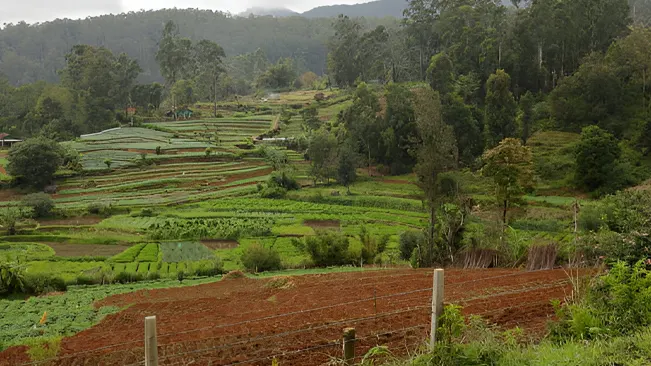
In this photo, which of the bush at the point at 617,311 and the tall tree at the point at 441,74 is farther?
the tall tree at the point at 441,74

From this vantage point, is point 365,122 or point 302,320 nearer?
point 302,320

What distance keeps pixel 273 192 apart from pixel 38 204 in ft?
55.0

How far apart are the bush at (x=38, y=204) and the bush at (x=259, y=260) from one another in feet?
62.3

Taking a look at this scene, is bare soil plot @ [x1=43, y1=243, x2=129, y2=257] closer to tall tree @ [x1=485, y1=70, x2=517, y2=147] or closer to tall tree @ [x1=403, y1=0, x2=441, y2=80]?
tall tree @ [x1=485, y1=70, x2=517, y2=147]

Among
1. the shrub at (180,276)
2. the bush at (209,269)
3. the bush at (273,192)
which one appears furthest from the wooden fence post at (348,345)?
the bush at (273,192)

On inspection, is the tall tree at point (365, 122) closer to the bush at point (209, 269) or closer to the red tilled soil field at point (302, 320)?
the bush at point (209, 269)

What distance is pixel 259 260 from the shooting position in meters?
22.5

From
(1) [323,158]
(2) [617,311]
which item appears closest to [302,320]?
(2) [617,311]

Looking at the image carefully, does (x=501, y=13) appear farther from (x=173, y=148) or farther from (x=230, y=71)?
(x=230, y=71)

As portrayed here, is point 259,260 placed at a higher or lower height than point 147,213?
higher

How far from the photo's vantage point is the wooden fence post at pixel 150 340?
4.71m

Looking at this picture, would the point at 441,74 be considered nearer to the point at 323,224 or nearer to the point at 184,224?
the point at 323,224

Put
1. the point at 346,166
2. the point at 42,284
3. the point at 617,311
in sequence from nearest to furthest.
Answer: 1. the point at 617,311
2. the point at 42,284
3. the point at 346,166

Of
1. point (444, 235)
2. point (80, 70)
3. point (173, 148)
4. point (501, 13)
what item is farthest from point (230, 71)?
point (444, 235)
